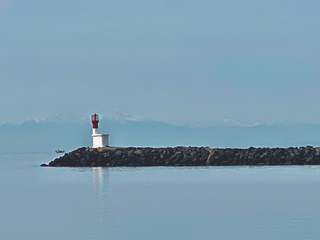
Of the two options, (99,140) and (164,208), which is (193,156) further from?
(164,208)

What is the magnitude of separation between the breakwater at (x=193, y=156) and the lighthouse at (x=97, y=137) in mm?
799

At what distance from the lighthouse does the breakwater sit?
2.62 feet

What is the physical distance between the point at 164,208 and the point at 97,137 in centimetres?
2239

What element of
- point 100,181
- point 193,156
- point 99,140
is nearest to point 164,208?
point 100,181

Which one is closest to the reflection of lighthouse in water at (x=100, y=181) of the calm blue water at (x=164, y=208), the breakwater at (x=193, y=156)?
the calm blue water at (x=164, y=208)

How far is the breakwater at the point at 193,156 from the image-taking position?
44.2m

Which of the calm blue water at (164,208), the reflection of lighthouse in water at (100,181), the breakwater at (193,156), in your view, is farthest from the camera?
the breakwater at (193,156)

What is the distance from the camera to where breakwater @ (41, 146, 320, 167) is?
1742 inches

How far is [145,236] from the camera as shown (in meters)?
18.4

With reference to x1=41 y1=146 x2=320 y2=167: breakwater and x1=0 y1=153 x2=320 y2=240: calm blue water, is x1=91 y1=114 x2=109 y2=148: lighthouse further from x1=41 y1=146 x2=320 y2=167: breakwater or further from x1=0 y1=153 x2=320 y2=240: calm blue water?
x1=0 y1=153 x2=320 y2=240: calm blue water

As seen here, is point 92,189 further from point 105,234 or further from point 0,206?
point 105,234

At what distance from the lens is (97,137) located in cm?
4581

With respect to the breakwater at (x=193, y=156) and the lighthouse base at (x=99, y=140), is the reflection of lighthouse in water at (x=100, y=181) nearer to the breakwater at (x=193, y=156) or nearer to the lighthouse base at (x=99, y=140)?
the breakwater at (x=193, y=156)

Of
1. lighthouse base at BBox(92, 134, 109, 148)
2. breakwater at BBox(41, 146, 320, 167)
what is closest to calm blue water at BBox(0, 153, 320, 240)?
breakwater at BBox(41, 146, 320, 167)
